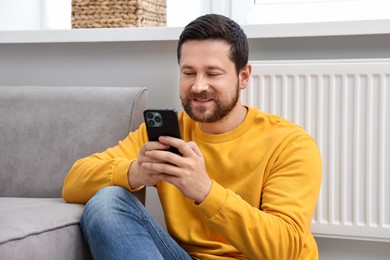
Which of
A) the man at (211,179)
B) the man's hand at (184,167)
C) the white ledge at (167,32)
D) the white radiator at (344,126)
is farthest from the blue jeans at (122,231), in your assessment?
the white ledge at (167,32)

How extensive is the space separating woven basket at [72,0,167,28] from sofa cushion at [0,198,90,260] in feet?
2.62

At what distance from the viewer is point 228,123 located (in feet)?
5.29

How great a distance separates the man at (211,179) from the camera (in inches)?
53.4

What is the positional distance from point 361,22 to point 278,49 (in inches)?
10.5

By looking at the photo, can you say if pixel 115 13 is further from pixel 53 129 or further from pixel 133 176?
pixel 133 176

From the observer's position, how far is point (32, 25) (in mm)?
2531

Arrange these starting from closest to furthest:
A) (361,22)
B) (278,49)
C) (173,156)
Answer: (173,156) → (361,22) → (278,49)

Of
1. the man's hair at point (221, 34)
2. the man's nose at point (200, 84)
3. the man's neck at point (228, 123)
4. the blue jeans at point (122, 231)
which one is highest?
the man's hair at point (221, 34)

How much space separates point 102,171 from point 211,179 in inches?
13.0

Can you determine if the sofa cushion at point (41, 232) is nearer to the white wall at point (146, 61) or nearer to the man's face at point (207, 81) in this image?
the man's face at point (207, 81)

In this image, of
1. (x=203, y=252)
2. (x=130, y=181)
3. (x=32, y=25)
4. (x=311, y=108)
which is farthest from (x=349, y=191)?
(x=32, y=25)

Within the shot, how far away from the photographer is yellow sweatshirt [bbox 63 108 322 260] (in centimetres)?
136

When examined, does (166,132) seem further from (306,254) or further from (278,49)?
Result: (278,49)

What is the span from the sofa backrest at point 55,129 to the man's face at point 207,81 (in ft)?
1.07
